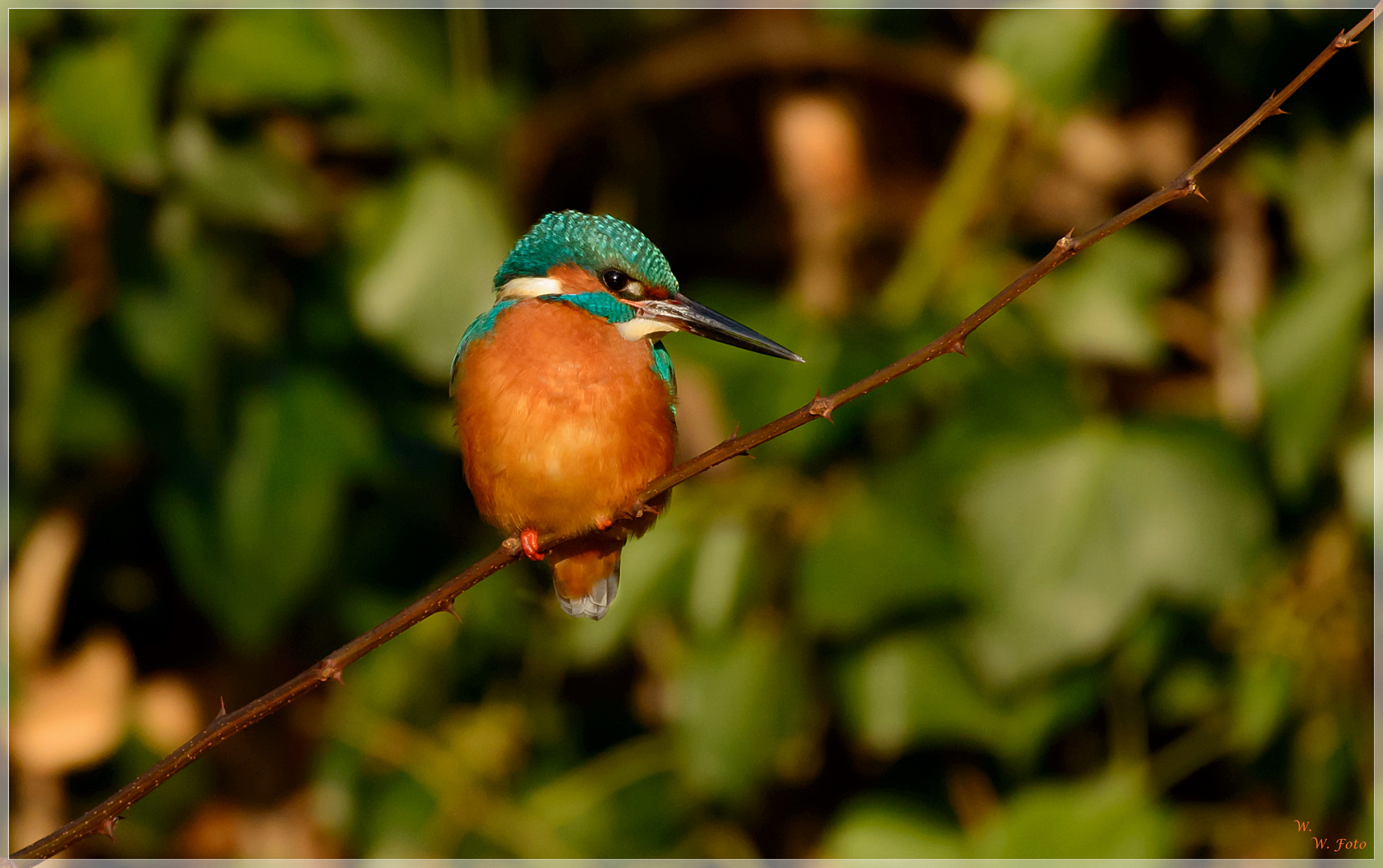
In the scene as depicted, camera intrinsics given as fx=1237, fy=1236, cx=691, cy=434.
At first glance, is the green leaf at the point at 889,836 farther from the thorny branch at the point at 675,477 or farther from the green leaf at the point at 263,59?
the green leaf at the point at 263,59

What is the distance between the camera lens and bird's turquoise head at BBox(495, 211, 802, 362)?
150cm

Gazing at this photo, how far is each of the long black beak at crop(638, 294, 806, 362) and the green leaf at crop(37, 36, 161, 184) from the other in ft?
3.95

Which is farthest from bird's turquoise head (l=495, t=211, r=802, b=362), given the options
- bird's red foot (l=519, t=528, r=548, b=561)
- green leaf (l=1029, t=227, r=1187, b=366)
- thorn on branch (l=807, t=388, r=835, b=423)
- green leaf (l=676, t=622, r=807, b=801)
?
green leaf (l=1029, t=227, r=1187, b=366)

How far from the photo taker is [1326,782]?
250 centimetres

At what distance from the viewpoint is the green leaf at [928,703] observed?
2.49 metres

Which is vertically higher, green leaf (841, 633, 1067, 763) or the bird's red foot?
green leaf (841, 633, 1067, 763)

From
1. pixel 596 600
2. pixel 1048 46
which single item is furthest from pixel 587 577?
pixel 1048 46

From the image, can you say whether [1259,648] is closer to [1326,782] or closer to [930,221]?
[1326,782]

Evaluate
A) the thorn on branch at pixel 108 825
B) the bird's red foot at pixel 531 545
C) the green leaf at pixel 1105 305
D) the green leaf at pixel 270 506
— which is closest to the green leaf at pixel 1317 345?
the green leaf at pixel 1105 305

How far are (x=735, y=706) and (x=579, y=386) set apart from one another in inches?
47.6

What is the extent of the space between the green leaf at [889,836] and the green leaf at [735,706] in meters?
0.26

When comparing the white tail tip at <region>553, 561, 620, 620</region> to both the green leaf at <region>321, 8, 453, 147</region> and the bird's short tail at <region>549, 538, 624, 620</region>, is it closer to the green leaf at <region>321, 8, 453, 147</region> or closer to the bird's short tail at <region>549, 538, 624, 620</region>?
the bird's short tail at <region>549, 538, 624, 620</region>

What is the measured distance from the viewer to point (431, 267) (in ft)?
7.87

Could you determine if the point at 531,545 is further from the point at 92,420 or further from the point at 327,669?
the point at 92,420
